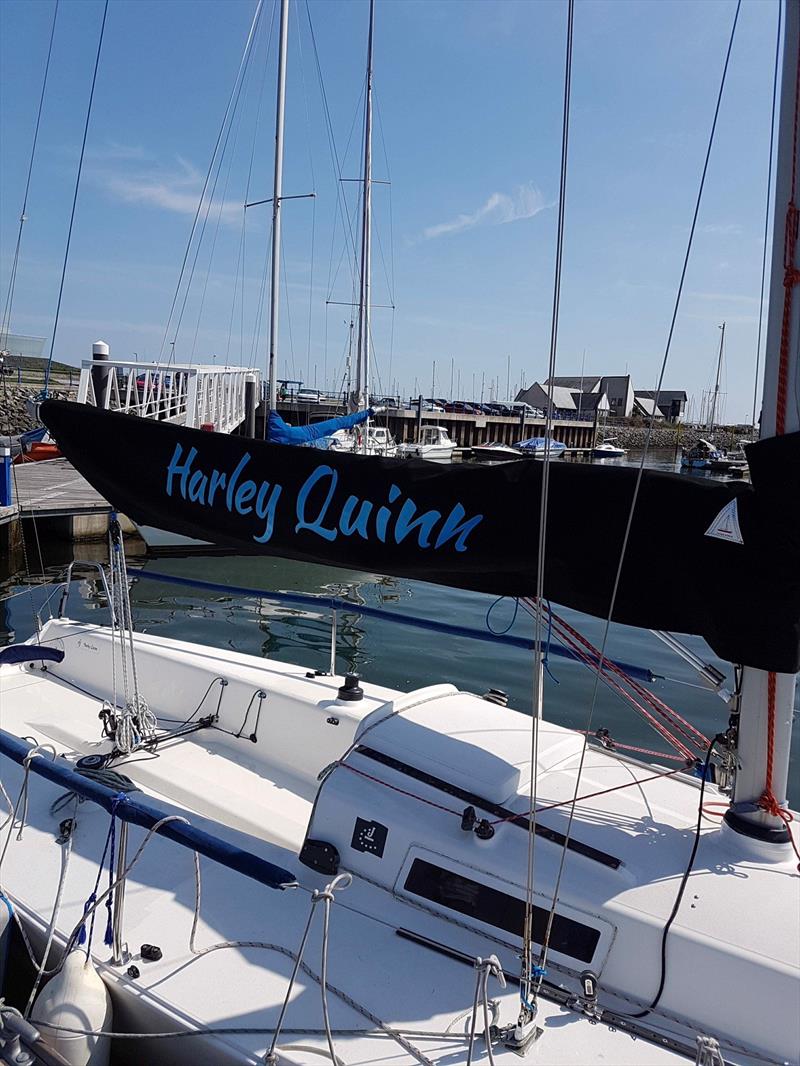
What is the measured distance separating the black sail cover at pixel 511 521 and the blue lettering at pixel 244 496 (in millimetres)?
10

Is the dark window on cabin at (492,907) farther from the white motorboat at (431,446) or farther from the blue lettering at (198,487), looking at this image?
the white motorboat at (431,446)

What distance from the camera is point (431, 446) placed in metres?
41.2

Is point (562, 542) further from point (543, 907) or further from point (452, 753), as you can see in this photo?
point (543, 907)

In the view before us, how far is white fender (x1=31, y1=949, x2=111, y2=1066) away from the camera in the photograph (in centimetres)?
270

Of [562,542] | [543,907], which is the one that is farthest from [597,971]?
[562,542]

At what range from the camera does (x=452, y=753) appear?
3.57 meters

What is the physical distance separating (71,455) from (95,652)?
2.31m

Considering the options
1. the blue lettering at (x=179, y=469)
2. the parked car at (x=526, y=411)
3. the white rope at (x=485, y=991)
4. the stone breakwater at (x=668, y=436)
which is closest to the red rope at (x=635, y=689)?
the white rope at (x=485, y=991)

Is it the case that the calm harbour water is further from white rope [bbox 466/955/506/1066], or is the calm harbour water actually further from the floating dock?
white rope [bbox 466/955/506/1066]

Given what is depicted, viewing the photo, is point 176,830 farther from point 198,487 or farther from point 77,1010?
point 198,487

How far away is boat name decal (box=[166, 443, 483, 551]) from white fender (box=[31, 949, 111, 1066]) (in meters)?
1.92

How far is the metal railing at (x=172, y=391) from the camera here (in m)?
14.6

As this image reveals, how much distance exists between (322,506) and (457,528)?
2.27ft

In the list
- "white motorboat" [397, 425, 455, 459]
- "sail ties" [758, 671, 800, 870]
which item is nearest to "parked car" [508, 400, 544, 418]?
"white motorboat" [397, 425, 455, 459]
